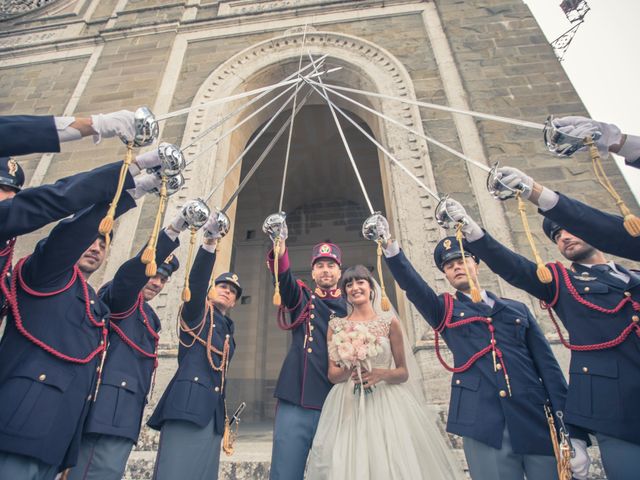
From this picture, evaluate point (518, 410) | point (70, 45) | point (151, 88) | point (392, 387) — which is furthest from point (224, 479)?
point (70, 45)

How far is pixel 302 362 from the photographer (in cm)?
238

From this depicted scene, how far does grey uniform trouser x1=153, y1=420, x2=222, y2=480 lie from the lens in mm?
2041

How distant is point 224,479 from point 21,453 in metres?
1.62

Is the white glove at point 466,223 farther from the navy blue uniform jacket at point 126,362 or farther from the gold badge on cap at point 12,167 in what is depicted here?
the gold badge on cap at point 12,167

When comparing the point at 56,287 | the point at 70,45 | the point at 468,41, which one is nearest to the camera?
the point at 56,287

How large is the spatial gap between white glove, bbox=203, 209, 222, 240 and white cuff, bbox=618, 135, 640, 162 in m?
2.38

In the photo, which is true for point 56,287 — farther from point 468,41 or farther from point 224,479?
point 468,41

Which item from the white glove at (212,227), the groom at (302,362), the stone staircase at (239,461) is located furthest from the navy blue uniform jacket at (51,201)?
the stone staircase at (239,461)

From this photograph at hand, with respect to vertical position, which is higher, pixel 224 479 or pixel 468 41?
pixel 468 41

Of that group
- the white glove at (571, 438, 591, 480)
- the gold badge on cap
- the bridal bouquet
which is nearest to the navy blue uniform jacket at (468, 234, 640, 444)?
the white glove at (571, 438, 591, 480)

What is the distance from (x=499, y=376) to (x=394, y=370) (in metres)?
0.59

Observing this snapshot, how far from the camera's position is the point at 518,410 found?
1880mm

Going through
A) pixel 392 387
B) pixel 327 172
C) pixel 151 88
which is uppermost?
pixel 327 172

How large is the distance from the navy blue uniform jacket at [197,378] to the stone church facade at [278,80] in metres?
0.88
